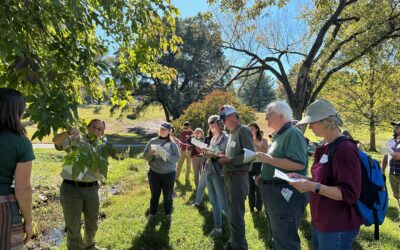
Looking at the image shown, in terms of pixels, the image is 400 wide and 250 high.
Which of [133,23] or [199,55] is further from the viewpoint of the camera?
[199,55]

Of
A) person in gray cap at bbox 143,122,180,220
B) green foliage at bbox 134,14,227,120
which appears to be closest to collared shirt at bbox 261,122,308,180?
person in gray cap at bbox 143,122,180,220

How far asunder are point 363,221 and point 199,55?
34.8 meters

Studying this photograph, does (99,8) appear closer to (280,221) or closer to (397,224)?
(280,221)

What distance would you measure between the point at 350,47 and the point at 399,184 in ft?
17.7

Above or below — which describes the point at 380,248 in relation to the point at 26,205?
below

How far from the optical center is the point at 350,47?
10.9m

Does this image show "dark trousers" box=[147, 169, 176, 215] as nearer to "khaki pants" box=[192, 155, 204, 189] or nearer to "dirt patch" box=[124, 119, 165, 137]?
"khaki pants" box=[192, 155, 204, 189]

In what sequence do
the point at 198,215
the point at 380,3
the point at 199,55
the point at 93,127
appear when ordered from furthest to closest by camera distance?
the point at 199,55
the point at 380,3
the point at 198,215
the point at 93,127

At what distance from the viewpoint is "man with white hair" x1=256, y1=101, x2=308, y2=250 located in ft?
11.8

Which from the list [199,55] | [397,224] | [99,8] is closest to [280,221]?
[99,8]

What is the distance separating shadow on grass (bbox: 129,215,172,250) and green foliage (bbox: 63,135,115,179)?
345cm

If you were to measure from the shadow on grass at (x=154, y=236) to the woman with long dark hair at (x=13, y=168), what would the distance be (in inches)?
117

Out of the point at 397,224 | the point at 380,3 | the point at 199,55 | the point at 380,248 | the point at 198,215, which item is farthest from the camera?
the point at 199,55

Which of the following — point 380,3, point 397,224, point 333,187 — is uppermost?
point 380,3
